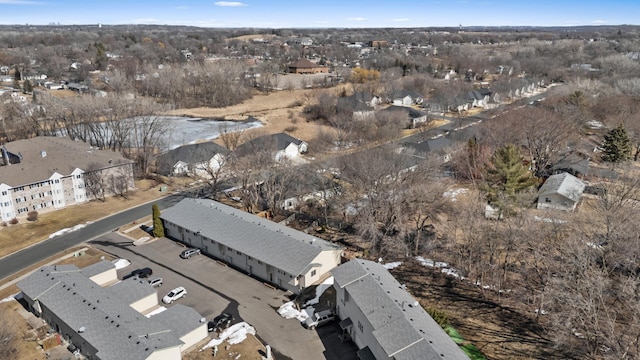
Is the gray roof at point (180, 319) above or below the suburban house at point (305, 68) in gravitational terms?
below

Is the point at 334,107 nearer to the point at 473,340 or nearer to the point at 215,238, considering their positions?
the point at 215,238

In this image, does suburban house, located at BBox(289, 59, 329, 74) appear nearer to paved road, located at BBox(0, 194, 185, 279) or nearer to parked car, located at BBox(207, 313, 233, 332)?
paved road, located at BBox(0, 194, 185, 279)

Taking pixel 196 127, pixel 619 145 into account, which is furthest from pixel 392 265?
pixel 196 127

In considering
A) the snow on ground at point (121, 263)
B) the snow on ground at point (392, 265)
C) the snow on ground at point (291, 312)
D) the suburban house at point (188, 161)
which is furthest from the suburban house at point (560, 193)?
the snow on ground at point (121, 263)

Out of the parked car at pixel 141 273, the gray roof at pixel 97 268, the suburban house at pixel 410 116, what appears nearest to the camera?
the gray roof at pixel 97 268

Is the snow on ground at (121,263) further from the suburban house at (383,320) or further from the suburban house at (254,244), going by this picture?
the suburban house at (383,320)

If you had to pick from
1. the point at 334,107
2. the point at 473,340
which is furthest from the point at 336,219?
the point at 334,107

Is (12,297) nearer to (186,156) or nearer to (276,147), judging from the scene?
(186,156)
